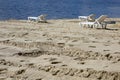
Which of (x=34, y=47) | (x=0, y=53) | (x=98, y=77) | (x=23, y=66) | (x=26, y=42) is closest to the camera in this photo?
(x=98, y=77)

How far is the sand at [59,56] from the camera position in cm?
809

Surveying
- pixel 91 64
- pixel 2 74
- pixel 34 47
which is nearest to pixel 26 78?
pixel 2 74

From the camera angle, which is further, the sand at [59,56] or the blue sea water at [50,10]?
the blue sea water at [50,10]

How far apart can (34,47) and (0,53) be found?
138 centimetres

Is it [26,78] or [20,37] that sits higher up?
[20,37]

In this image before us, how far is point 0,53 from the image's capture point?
10398mm

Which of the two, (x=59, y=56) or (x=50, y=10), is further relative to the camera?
(x=50, y=10)

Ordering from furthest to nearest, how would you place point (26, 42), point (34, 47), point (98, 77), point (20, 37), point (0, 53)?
point (20, 37) → point (26, 42) → point (34, 47) → point (0, 53) → point (98, 77)

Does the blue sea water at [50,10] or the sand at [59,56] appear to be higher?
the blue sea water at [50,10]

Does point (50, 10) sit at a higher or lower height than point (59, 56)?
higher

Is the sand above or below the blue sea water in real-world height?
below

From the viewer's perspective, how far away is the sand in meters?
8.09

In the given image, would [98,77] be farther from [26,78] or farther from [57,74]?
[26,78]

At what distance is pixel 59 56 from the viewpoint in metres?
9.99
